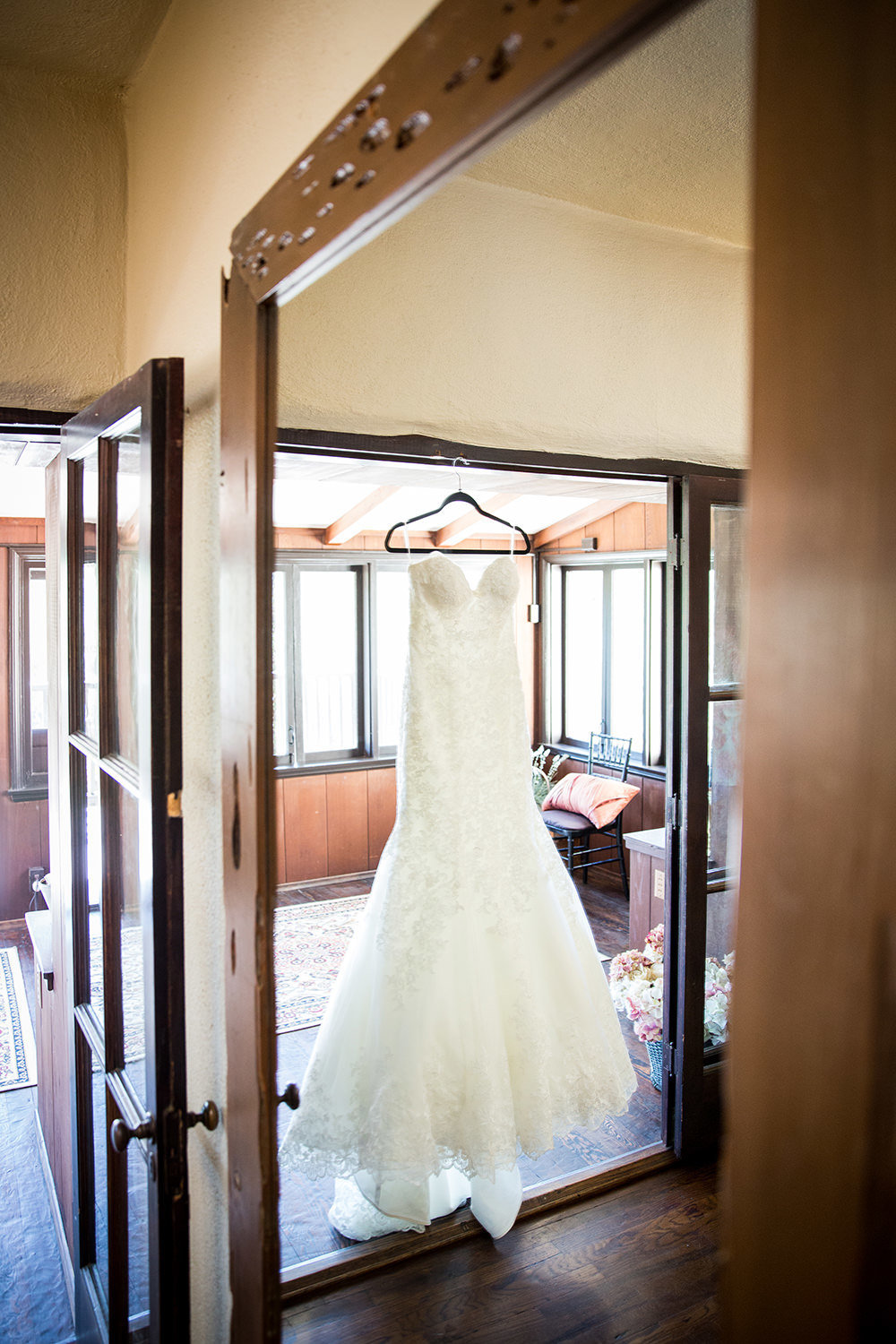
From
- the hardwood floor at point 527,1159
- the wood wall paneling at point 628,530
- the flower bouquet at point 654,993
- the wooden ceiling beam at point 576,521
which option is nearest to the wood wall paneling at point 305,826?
the hardwood floor at point 527,1159

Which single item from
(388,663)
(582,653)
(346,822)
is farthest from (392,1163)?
(582,653)

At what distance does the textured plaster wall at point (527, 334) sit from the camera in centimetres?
194

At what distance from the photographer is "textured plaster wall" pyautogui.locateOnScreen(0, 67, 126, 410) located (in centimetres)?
174

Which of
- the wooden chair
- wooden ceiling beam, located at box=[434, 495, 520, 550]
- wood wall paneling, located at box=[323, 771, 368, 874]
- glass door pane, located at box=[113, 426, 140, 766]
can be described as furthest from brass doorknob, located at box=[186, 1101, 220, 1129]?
wood wall paneling, located at box=[323, 771, 368, 874]

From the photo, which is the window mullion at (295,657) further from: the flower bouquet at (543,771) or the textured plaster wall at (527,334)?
the textured plaster wall at (527,334)

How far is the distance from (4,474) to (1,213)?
129 inches

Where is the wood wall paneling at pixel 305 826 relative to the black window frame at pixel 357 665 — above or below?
below

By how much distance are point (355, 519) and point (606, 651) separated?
2023 millimetres

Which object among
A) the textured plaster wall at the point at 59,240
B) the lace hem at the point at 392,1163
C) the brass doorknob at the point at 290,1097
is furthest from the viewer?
the lace hem at the point at 392,1163

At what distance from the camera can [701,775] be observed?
104 inches

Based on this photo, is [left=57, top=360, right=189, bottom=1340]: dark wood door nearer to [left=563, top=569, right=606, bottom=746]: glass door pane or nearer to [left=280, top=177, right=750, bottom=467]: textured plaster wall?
[left=280, top=177, right=750, bottom=467]: textured plaster wall

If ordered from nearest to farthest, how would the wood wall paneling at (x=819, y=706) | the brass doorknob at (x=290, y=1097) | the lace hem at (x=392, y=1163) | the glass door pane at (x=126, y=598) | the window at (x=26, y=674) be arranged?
1. the wood wall paneling at (x=819, y=706)
2. the brass doorknob at (x=290, y=1097)
3. the glass door pane at (x=126, y=598)
4. the lace hem at (x=392, y=1163)
5. the window at (x=26, y=674)

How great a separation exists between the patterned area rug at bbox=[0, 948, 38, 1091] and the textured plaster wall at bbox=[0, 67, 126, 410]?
10.2 ft

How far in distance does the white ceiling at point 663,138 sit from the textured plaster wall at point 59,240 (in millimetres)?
814
